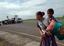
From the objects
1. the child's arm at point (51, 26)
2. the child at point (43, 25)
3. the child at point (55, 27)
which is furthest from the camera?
the child at point (43, 25)

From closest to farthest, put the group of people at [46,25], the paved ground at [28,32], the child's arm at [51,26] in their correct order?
the child's arm at [51,26] < the group of people at [46,25] < the paved ground at [28,32]

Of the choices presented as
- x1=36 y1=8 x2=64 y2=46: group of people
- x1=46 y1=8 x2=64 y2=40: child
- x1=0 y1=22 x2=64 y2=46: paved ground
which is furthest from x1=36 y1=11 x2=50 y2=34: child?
x1=0 y1=22 x2=64 y2=46: paved ground

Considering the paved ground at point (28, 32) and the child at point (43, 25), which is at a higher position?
the child at point (43, 25)

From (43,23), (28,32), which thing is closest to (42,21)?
(43,23)

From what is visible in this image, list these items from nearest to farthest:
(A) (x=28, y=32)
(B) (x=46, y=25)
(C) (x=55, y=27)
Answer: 1. (C) (x=55, y=27)
2. (B) (x=46, y=25)
3. (A) (x=28, y=32)

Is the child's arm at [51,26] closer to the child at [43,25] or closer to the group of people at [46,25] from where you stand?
the group of people at [46,25]

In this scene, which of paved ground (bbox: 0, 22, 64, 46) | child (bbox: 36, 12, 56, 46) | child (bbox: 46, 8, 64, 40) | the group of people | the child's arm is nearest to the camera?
child (bbox: 46, 8, 64, 40)

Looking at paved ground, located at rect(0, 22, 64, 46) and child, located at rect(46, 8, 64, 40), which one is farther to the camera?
paved ground, located at rect(0, 22, 64, 46)

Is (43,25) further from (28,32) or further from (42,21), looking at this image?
(28,32)

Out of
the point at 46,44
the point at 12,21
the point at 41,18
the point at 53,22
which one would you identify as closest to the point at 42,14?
the point at 41,18

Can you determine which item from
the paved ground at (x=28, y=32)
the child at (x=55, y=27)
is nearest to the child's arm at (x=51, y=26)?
the child at (x=55, y=27)

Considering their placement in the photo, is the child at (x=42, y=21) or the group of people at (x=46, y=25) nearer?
the group of people at (x=46, y=25)

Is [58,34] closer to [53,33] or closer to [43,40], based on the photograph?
[53,33]

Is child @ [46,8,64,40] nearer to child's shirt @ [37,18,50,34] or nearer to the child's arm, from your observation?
the child's arm
